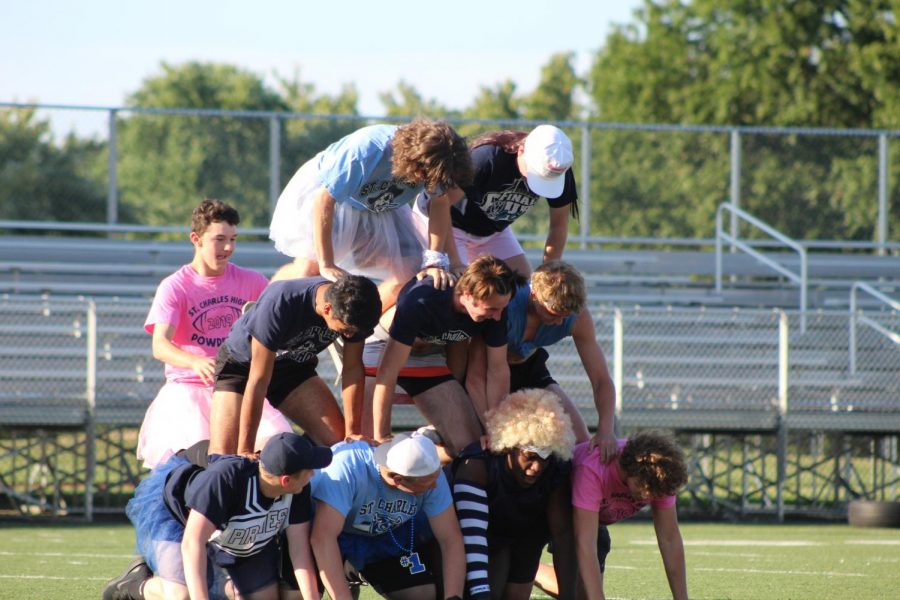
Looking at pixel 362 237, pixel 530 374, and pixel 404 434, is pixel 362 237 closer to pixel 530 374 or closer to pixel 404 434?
pixel 530 374

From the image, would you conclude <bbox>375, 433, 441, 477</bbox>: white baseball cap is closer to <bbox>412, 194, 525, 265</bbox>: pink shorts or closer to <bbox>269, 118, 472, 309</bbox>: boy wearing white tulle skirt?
<bbox>269, 118, 472, 309</bbox>: boy wearing white tulle skirt

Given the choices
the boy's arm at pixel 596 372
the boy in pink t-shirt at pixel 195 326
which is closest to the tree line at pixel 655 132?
the boy in pink t-shirt at pixel 195 326

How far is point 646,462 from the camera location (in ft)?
18.3

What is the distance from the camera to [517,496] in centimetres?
584

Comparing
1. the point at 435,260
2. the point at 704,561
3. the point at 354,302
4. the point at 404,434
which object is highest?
Answer: the point at 435,260

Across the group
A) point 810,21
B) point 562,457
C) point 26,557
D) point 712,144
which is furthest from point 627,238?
point 810,21

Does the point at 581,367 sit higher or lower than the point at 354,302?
lower

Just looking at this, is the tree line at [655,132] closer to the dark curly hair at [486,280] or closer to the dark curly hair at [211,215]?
the dark curly hair at [211,215]

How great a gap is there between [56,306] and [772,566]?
7.11m

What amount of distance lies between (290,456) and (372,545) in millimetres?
847

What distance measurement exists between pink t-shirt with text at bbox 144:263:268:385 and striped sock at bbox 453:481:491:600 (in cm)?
163

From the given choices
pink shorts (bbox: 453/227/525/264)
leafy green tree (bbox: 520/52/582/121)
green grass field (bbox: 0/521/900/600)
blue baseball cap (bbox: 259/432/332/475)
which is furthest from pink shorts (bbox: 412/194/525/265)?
leafy green tree (bbox: 520/52/582/121)

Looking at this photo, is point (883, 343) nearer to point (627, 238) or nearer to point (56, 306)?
point (627, 238)

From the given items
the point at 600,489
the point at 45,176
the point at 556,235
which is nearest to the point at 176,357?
the point at 556,235
